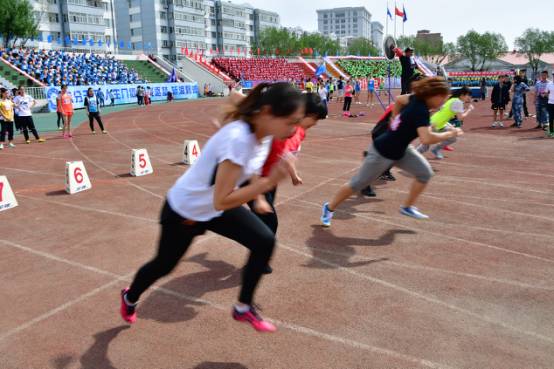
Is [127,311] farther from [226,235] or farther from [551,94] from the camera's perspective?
[551,94]

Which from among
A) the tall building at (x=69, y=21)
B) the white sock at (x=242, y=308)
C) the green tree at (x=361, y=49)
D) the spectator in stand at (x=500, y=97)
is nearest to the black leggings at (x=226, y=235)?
the white sock at (x=242, y=308)

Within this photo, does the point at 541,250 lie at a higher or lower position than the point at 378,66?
lower

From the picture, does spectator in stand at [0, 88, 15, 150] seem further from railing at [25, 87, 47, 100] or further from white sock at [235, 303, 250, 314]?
railing at [25, 87, 47, 100]

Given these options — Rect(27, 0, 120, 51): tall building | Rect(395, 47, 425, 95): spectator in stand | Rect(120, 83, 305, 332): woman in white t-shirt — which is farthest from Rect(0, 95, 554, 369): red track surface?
Rect(27, 0, 120, 51): tall building

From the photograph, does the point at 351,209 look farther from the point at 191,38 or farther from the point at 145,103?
the point at 191,38

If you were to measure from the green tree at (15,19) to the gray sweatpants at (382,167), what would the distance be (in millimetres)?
54557

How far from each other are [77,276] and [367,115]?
68.7 ft

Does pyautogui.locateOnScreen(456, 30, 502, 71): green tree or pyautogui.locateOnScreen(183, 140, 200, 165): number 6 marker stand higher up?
pyautogui.locateOnScreen(456, 30, 502, 71): green tree

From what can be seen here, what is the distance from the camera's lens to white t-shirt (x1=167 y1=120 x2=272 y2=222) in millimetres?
2464

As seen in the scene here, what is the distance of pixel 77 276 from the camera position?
445 centimetres

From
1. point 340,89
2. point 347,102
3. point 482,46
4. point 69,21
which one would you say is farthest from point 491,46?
point 347,102

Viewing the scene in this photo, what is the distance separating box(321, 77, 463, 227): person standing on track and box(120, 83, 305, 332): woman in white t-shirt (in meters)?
2.65

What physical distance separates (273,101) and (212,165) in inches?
20.2

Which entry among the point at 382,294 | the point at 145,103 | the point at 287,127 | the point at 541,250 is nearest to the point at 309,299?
the point at 382,294
